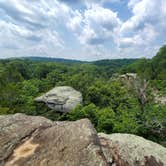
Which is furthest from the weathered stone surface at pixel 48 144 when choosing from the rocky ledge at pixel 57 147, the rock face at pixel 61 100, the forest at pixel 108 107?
the rock face at pixel 61 100

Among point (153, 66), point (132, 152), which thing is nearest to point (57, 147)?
point (132, 152)

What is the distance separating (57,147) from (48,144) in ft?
0.97

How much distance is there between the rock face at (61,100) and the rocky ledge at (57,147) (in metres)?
14.2

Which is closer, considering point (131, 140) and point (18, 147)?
point (18, 147)

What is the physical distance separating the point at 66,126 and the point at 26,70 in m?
68.7

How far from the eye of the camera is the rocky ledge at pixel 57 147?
481cm

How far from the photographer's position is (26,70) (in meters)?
72.2

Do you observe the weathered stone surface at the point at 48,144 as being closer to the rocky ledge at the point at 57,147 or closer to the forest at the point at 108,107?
the rocky ledge at the point at 57,147

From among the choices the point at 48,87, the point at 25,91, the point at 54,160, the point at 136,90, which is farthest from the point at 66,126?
the point at 48,87

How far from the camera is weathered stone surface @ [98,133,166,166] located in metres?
5.59

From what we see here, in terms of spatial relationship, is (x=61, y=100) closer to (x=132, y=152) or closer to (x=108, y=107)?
(x=108, y=107)

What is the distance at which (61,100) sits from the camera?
842 inches

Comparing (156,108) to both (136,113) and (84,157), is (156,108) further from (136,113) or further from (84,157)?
(84,157)

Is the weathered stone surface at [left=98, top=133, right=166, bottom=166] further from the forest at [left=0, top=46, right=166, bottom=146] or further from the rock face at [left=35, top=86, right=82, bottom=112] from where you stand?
the rock face at [left=35, top=86, right=82, bottom=112]
